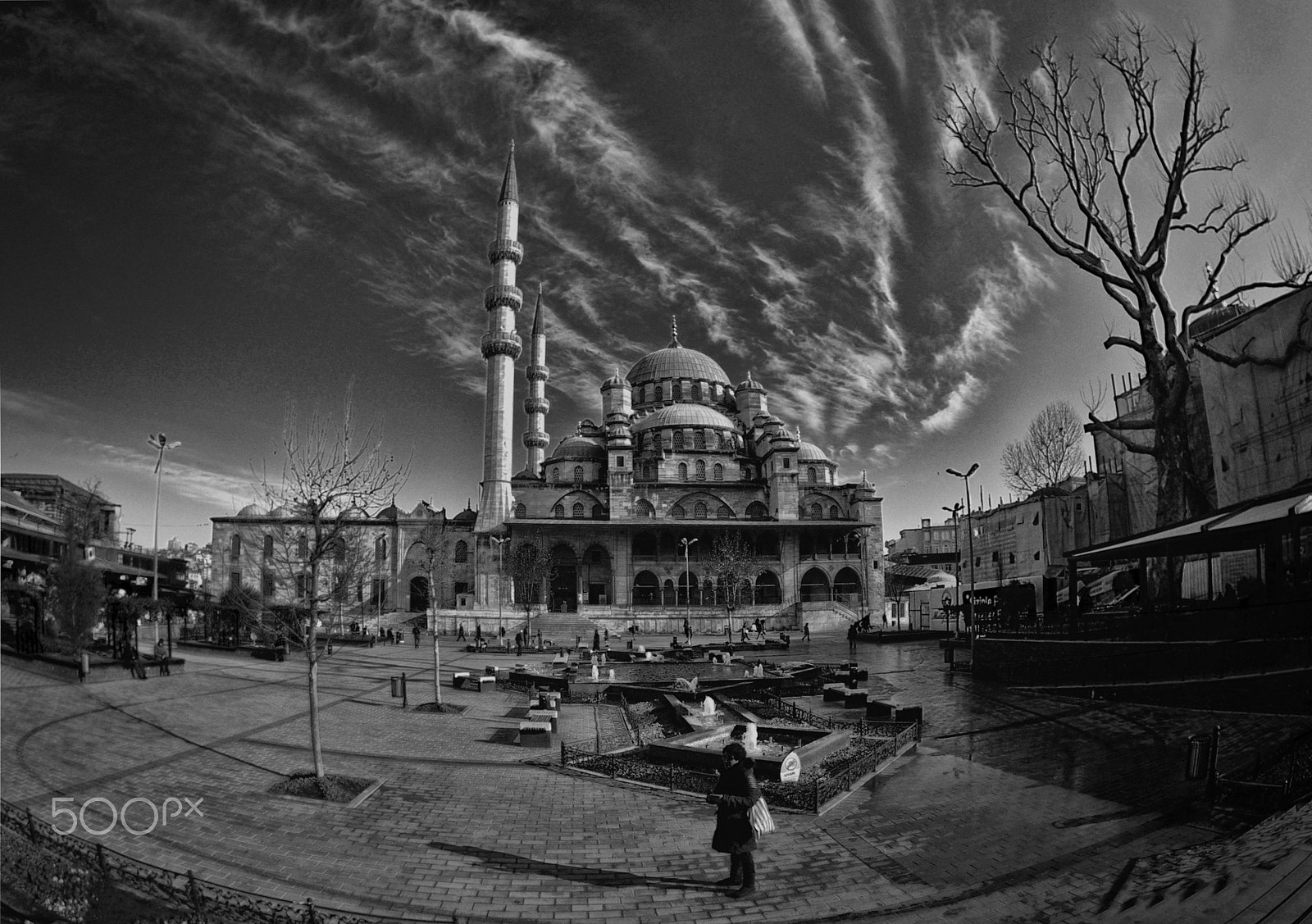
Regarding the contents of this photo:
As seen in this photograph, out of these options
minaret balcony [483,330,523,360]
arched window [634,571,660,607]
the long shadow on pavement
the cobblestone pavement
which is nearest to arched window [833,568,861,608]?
arched window [634,571,660,607]

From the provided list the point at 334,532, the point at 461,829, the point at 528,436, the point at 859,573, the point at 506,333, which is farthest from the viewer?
the point at 528,436

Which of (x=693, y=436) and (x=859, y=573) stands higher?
(x=693, y=436)

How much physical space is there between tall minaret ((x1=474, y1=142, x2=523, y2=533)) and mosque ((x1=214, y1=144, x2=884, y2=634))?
11cm

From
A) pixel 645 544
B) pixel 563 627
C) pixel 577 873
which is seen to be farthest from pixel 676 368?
pixel 577 873

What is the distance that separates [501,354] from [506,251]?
881 centimetres

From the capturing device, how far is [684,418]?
237 feet

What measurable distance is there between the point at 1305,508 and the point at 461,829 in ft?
51.0

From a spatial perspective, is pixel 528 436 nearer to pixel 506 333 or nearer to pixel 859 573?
pixel 506 333

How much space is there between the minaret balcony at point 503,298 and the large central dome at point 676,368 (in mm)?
26305

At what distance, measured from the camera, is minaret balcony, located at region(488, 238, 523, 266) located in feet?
191

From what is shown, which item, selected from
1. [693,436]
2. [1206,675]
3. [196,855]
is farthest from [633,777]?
[693,436]

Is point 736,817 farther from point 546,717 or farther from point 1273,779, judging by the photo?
point 546,717

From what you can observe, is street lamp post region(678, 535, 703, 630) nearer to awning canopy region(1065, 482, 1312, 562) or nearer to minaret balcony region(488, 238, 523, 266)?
minaret balcony region(488, 238, 523, 266)

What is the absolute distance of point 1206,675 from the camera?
1417 centimetres
